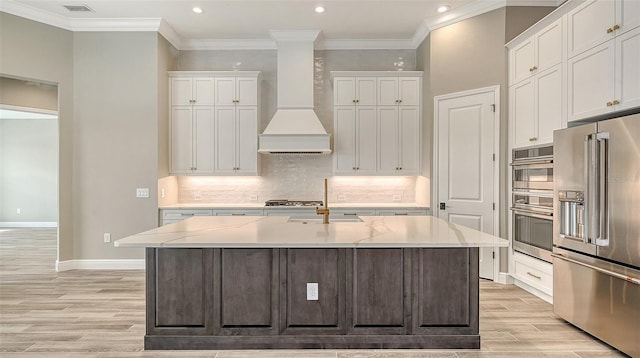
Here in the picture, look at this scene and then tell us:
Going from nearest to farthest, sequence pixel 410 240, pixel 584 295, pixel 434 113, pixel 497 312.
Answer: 1. pixel 410 240
2. pixel 584 295
3. pixel 497 312
4. pixel 434 113

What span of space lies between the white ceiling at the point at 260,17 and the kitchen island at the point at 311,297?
319cm

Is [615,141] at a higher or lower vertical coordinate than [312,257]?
higher

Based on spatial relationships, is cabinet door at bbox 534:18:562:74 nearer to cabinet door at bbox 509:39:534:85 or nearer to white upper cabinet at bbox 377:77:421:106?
cabinet door at bbox 509:39:534:85

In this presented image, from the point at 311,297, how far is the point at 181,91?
4.02 m

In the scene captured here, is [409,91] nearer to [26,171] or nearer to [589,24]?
[589,24]

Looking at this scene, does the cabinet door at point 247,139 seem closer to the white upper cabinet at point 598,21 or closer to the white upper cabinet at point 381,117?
the white upper cabinet at point 381,117

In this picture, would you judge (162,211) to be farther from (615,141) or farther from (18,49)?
(615,141)

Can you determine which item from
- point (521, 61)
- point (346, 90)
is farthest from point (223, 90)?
point (521, 61)

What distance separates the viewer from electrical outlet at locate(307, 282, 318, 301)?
263 centimetres

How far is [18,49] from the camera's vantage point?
4.57m

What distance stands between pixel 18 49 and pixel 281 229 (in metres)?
4.32

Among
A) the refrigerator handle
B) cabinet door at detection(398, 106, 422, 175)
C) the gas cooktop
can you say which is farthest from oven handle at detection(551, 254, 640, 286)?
the gas cooktop

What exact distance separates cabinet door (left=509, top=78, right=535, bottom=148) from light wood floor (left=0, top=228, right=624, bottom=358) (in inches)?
66.6

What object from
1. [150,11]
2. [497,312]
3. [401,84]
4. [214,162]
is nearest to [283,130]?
[214,162]
